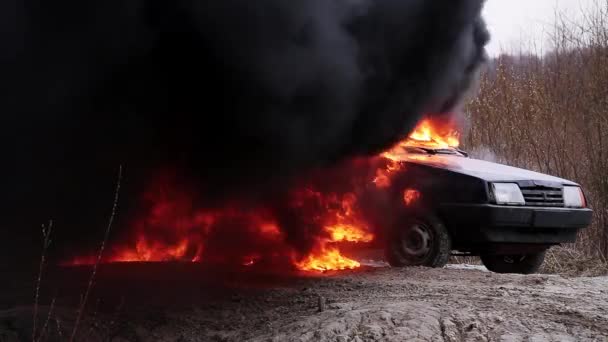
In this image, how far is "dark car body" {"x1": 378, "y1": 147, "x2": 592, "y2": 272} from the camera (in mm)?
6762

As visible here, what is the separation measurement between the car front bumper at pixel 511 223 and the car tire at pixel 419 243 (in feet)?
0.51

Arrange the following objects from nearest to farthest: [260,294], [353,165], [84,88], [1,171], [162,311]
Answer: [162,311] < [260,294] < [84,88] < [1,171] < [353,165]

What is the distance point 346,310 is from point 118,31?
3.19 meters

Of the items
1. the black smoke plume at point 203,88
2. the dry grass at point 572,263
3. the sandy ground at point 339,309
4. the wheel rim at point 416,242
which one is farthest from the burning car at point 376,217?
the dry grass at point 572,263

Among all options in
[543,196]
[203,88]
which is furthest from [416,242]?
[203,88]

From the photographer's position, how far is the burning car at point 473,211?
6.78 meters

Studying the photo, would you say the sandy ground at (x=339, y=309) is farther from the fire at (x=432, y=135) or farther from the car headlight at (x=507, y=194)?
the fire at (x=432, y=135)

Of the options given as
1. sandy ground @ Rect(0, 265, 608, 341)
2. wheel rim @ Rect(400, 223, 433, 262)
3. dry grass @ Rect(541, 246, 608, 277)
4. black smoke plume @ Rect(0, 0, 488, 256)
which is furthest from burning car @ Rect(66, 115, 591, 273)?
dry grass @ Rect(541, 246, 608, 277)

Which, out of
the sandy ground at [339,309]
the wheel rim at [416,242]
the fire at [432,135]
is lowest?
the sandy ground at [339,309]

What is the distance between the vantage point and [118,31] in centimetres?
596

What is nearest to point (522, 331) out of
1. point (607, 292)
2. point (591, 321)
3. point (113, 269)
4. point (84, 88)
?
point (591, 321)

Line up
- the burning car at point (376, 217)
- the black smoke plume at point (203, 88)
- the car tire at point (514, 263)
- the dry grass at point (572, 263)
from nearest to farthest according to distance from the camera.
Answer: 1. the black smoke plume at point (203, 88)
2. the burning car at point (376, 217)
3. the car tire at point (514, 263)
4. the dry grass at point (572, 263)

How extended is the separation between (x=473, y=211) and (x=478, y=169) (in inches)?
23.7

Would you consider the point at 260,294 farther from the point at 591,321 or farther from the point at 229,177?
the point at 591,321
